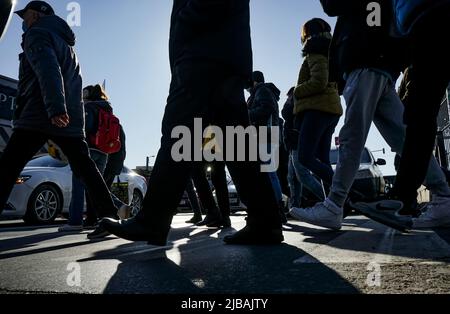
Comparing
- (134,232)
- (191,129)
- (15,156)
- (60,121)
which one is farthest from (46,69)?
(134,232)

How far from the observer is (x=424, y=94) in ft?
6.19

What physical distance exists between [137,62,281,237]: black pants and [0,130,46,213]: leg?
1527 millimetres

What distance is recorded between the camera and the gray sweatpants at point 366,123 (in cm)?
268

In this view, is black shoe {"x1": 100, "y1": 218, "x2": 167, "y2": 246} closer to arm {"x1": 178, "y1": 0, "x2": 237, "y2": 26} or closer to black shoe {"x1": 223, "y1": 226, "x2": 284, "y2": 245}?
black shoe {"x1": 223, "y1": 226, "x2": 284, "y2": 245}

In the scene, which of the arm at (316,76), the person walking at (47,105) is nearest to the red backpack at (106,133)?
the person walking at (47,105)

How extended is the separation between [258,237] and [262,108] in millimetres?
2773

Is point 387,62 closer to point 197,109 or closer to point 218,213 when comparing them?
point 197,109

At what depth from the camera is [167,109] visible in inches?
82.7

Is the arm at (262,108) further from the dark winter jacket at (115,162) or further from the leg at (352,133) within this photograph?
the leg at (352,133)

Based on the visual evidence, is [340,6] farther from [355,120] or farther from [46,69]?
[46,69]

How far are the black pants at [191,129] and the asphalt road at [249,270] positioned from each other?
227mm

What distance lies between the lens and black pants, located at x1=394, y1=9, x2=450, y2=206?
1.80 metres
